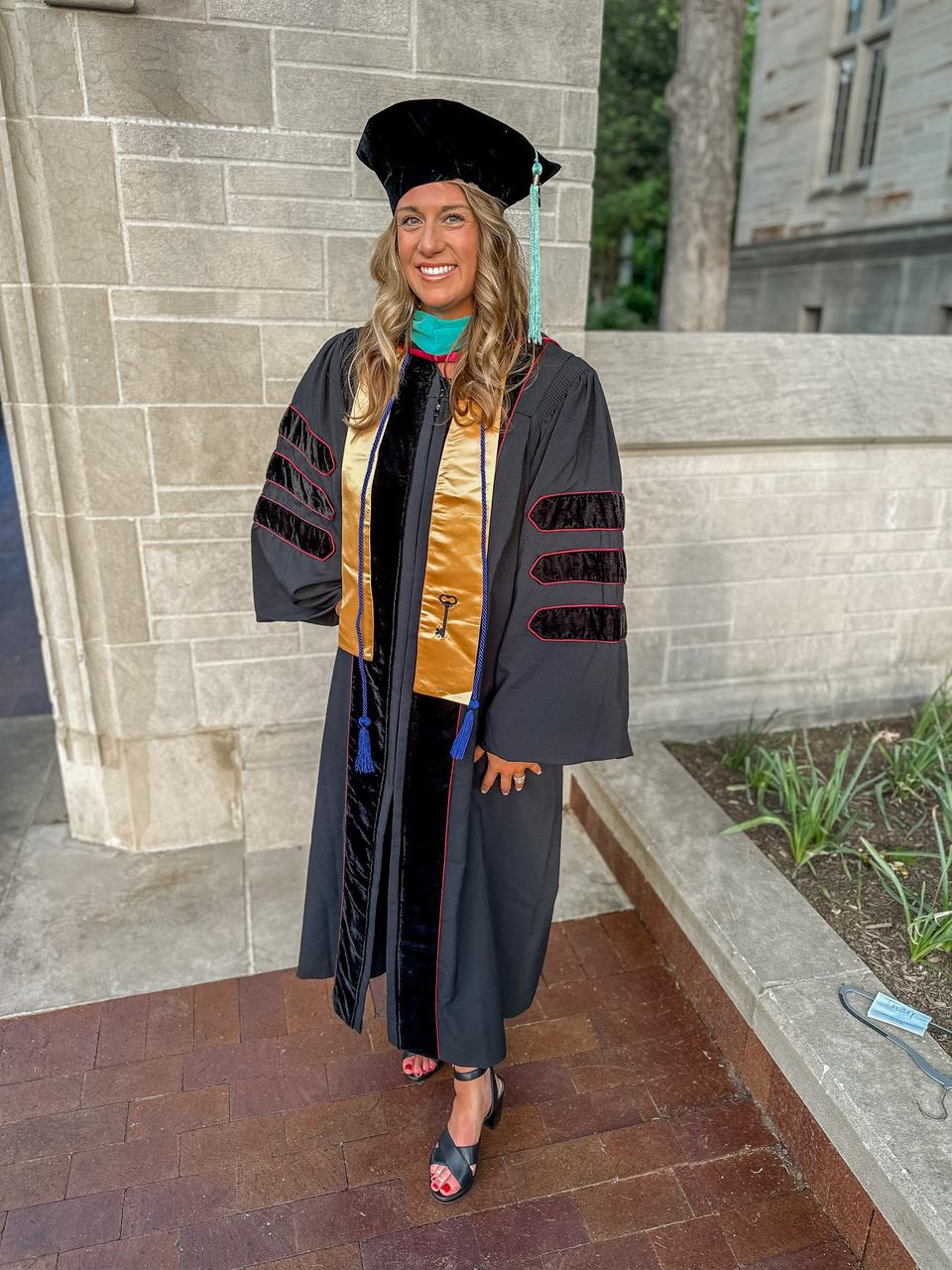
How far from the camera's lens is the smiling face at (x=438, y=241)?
1689 mm

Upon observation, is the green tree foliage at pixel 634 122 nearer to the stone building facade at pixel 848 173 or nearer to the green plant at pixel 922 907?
the stone building facade at pixel 848 173

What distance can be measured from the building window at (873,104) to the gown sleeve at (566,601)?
14.6m

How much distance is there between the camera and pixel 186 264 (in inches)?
102

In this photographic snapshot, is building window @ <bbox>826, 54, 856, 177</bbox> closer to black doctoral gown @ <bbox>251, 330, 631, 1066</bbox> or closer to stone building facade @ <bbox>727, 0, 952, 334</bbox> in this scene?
stone building facade @ <bbox>727, 0, 952, 334</bbox>

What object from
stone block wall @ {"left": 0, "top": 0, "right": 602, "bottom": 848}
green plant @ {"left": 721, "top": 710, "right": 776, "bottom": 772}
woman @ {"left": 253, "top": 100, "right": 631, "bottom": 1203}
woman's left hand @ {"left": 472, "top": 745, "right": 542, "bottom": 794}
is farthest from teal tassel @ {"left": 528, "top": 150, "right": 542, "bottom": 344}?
green plant @ {"left": 721, "top": 710, "right": 776, "bottom": 772}

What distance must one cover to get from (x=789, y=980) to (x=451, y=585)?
1.35 metres

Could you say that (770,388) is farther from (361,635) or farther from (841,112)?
(841,112)

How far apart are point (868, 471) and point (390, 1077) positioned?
287 cm

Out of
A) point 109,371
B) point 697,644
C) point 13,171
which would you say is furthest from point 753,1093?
point 13,171

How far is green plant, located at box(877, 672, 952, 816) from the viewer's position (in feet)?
10.3

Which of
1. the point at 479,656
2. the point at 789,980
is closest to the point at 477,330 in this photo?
the point at 479,656

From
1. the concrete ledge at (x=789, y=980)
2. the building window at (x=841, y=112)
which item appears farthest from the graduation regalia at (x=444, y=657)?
the building window at (x=841, y=112)

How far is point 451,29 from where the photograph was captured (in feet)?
8.31

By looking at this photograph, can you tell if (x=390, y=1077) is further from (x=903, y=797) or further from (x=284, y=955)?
(x=903, y=797)
